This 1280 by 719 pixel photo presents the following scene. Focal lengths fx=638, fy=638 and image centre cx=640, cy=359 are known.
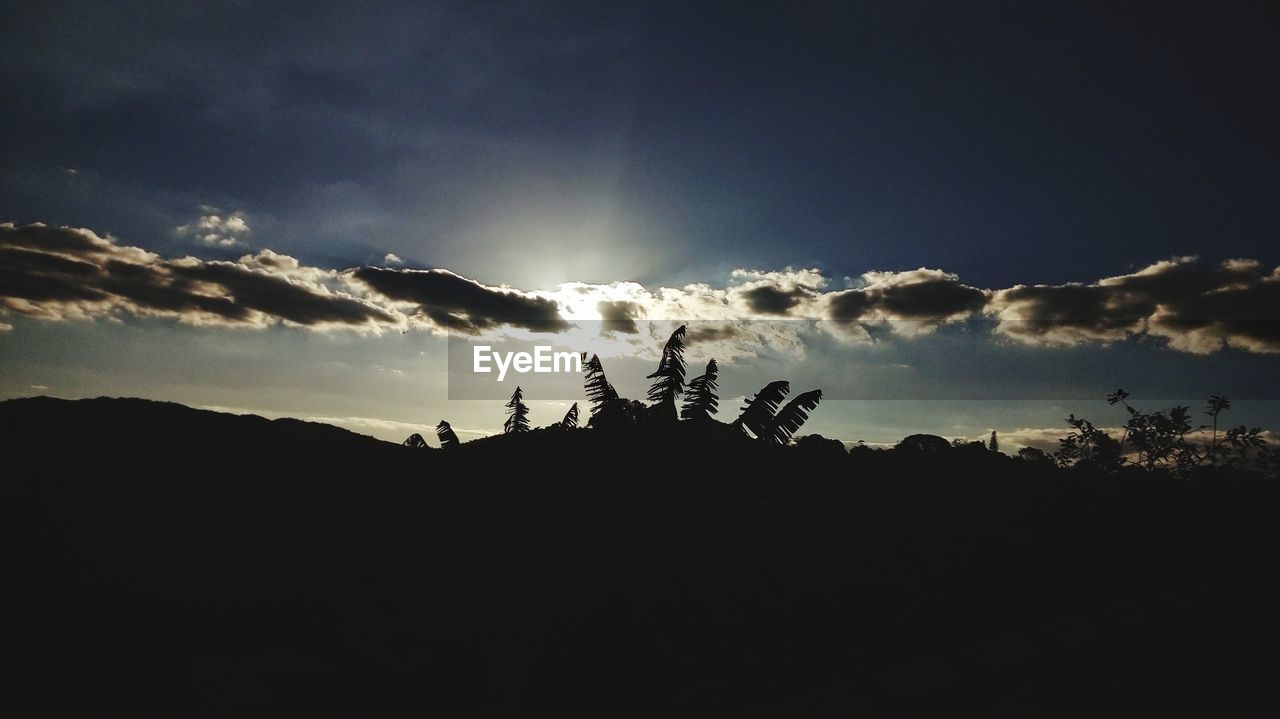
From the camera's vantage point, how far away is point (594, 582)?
760 centimetres

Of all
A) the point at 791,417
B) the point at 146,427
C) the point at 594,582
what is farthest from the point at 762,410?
the point at 146,427

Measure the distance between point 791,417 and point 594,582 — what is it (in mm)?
6388

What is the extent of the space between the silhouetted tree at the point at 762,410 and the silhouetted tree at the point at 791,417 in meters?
0.12

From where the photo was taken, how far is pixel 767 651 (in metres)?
6.45

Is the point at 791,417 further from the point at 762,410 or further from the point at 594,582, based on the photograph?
the point at 594,582

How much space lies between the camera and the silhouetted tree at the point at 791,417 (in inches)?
496

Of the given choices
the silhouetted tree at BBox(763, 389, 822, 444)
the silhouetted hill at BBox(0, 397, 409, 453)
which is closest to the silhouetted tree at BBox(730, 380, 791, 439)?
the silhouetted tree at BBox(763, 389, 822, 444)

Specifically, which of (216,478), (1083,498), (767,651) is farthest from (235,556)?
(1083,498)

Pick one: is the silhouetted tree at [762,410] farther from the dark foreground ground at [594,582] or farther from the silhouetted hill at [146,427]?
the silhouetted hill at [146,427]

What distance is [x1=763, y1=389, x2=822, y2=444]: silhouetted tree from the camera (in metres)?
12.6

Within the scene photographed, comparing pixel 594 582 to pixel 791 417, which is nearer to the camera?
pixel 594 582

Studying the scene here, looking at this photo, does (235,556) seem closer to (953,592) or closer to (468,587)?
(468,587)

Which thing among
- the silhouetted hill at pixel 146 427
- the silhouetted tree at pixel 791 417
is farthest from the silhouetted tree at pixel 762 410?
the silhouetted hill at pixel 146 427

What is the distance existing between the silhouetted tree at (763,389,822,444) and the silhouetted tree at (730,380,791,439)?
0.38ft
